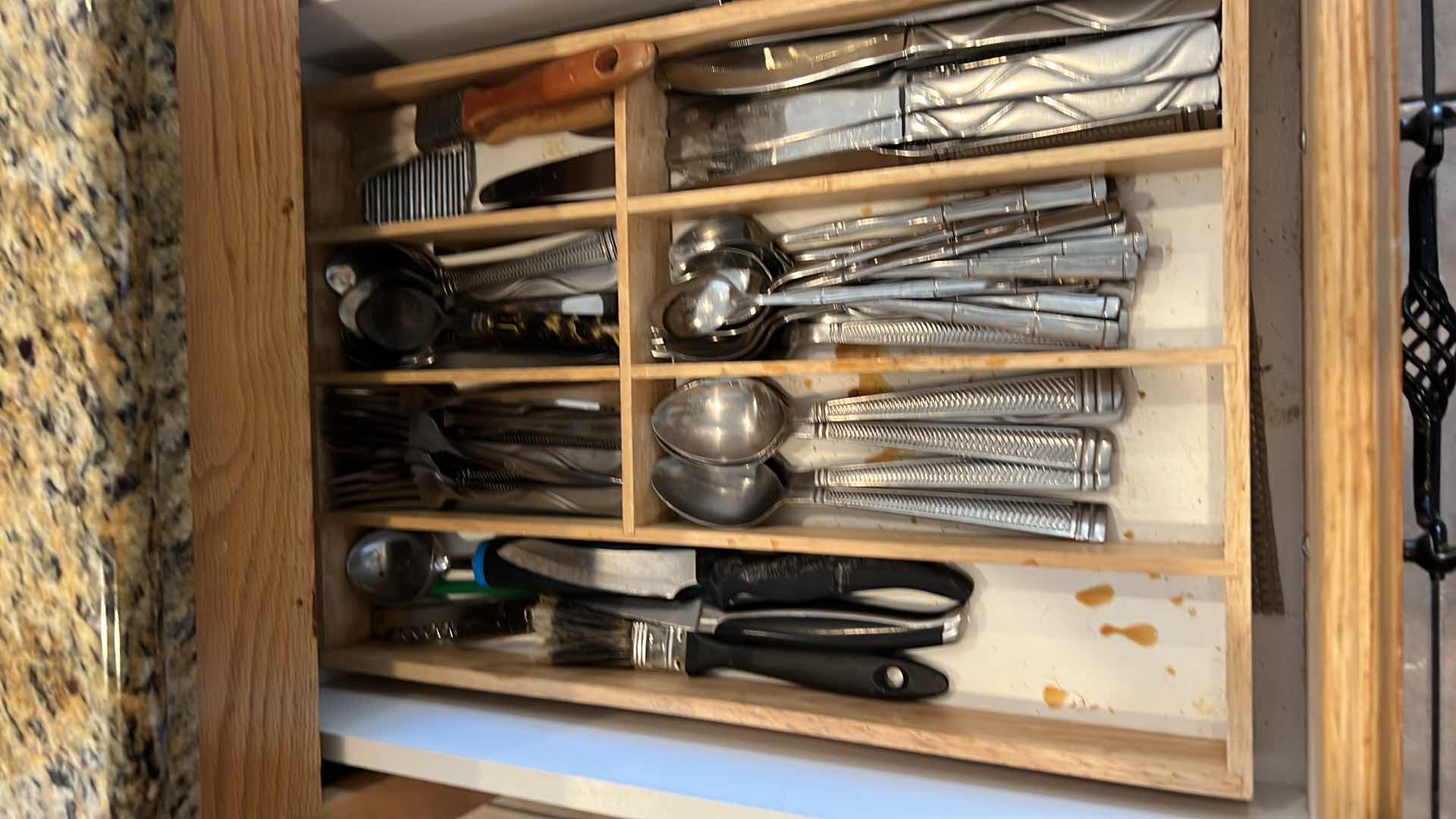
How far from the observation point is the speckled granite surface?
0.64 metres

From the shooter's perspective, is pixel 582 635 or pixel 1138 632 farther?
pixel 582 635

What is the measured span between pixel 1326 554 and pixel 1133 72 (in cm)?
42

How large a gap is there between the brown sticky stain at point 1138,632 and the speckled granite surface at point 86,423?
0.81 m

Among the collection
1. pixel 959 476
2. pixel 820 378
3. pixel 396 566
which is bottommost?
pixel 396 566

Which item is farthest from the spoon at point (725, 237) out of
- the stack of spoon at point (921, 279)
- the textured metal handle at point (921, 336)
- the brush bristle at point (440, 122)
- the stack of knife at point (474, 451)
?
the brush bristle at point (440, 122)

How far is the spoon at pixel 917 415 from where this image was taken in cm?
80

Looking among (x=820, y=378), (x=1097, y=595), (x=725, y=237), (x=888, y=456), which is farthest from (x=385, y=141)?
(x=1097, y=595)

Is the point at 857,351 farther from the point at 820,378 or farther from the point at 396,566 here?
the point at 396,566

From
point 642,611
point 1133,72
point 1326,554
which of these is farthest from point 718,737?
point 1133,72

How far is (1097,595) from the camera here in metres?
0.84

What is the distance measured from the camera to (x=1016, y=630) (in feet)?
2.85

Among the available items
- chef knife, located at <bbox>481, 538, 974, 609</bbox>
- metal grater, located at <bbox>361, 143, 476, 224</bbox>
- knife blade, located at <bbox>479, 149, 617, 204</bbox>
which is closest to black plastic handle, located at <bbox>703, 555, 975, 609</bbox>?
chef knife, located at <bbox>481, 538, 974, 609</bbox>

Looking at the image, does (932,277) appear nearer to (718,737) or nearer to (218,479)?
(718,737)

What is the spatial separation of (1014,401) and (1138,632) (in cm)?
25
